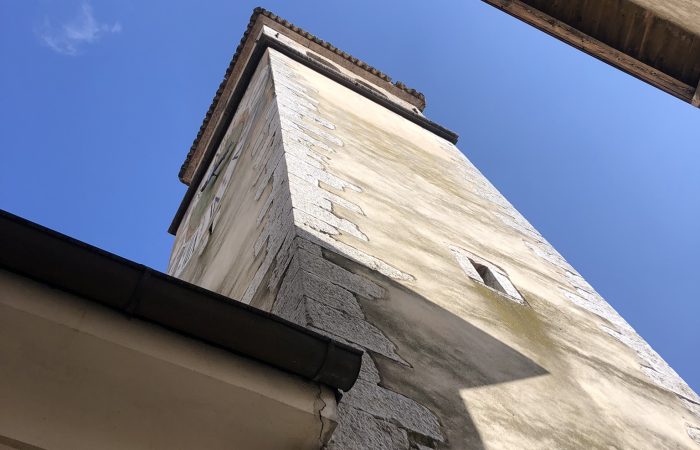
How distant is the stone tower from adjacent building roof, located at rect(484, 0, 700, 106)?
53.0 inches

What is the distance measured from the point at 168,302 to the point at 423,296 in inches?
65.7

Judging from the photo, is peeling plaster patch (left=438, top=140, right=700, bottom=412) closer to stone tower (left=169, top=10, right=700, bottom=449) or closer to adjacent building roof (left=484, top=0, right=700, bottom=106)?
stone tower (left=169, top=10, right=700, bottom=449)

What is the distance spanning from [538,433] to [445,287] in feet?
3.21

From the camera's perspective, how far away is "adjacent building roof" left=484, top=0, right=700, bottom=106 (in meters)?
4.03

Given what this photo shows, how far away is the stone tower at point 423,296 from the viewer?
2.64 meters

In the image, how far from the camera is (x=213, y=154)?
9.99 metres

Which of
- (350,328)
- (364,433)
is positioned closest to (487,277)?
(350,328)

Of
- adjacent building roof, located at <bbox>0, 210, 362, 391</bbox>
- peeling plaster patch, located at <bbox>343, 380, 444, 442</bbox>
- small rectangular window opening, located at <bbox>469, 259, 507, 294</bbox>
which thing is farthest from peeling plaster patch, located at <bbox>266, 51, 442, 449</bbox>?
small rectangular window opening, located at <bbox>469, 259, 507, 294</bbox>

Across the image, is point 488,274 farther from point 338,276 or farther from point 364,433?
point 364,433

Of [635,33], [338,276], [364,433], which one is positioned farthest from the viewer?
[635,33]

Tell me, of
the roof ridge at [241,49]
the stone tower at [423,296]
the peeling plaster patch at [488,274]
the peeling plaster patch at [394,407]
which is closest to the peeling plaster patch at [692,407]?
the stone tower at [423,296]

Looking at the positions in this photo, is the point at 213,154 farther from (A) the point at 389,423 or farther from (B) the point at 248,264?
(A) the point at 389,423

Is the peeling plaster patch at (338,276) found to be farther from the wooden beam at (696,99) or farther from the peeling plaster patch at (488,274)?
the wooden beam at (696,99)

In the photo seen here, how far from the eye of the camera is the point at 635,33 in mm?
4109
